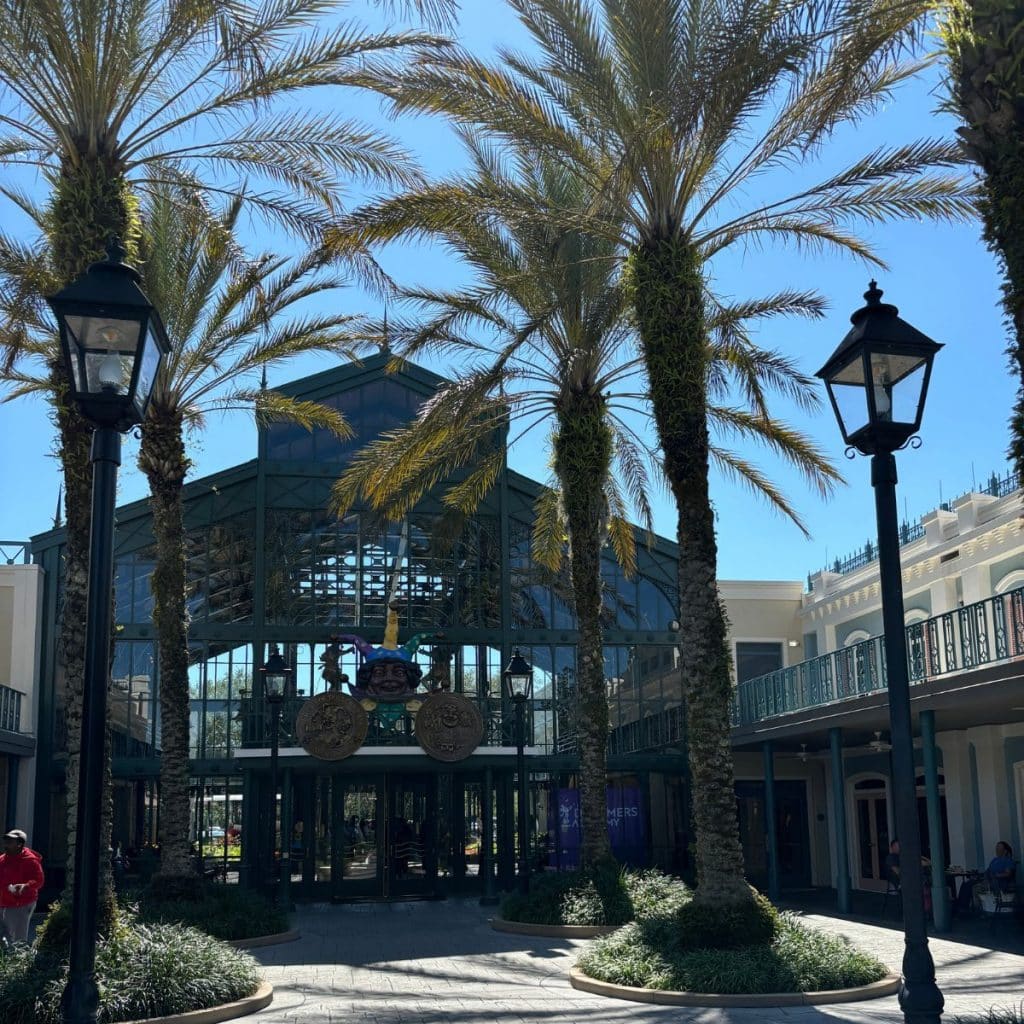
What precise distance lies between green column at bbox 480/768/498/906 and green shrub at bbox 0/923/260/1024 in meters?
12.9

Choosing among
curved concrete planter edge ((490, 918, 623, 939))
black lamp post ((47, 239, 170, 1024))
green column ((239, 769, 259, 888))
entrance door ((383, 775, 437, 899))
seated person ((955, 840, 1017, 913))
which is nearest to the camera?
black lamp post ((47, 239, 170, 1024))

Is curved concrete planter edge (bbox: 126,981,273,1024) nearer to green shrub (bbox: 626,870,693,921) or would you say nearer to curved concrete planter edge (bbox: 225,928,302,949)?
curved concrete planter edge (bbox: 225,928,302,949)

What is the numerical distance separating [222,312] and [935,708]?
39.9 ft

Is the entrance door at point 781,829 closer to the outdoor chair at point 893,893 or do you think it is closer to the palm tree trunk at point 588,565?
the outdoor chair at point 893,893

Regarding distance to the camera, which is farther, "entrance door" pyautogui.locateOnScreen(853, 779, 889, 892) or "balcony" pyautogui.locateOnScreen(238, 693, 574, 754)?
"entrance door" pyautogui.locateOnScreen(853, 779, 889, 892)

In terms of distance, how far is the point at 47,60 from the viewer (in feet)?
41.2

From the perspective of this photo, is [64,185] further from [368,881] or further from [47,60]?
[368,881]

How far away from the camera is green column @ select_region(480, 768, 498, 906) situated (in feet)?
80.9

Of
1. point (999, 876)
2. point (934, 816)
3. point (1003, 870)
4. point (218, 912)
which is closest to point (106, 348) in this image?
point (218, 912)

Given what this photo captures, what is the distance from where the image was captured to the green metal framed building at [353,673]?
87.2 feet

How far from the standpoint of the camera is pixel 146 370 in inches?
300

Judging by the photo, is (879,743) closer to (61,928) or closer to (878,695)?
(878,695)

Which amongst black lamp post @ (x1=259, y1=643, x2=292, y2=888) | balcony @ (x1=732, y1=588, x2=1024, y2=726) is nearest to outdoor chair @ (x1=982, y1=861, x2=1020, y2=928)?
balcony @ (x1=732, y1=588, x2=1024, y2=726)

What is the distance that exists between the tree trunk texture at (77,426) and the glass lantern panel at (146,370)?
16.7 feet
